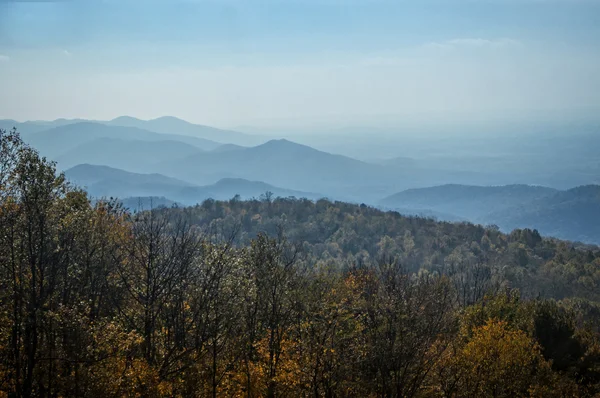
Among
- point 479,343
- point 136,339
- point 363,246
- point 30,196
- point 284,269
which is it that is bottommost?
point 363,246

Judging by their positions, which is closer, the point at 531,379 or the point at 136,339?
the point at 136,339

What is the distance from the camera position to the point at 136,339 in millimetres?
18703

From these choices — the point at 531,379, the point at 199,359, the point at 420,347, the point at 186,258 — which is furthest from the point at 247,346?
the point at 531,379

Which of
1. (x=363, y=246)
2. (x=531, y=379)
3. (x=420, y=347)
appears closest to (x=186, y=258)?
(x=420, y=347)

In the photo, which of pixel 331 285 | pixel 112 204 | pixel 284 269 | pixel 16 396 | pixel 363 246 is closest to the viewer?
pixel 16 396

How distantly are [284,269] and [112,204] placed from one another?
17468 millimetres

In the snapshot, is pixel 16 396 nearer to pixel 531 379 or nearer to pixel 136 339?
pixel 136 339

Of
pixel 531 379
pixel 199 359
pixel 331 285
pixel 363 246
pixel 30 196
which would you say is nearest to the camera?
pixel 30 196

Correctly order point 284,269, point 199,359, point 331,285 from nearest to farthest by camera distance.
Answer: point 199,359, point 284,269, point 331,285

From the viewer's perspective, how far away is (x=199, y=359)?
20859 mm

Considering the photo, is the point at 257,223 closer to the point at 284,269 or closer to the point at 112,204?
the point at 112,204

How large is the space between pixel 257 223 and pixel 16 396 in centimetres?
15411

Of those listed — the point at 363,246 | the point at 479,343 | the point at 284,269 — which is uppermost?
the point at 284,269

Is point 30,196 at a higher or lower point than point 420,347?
higher
